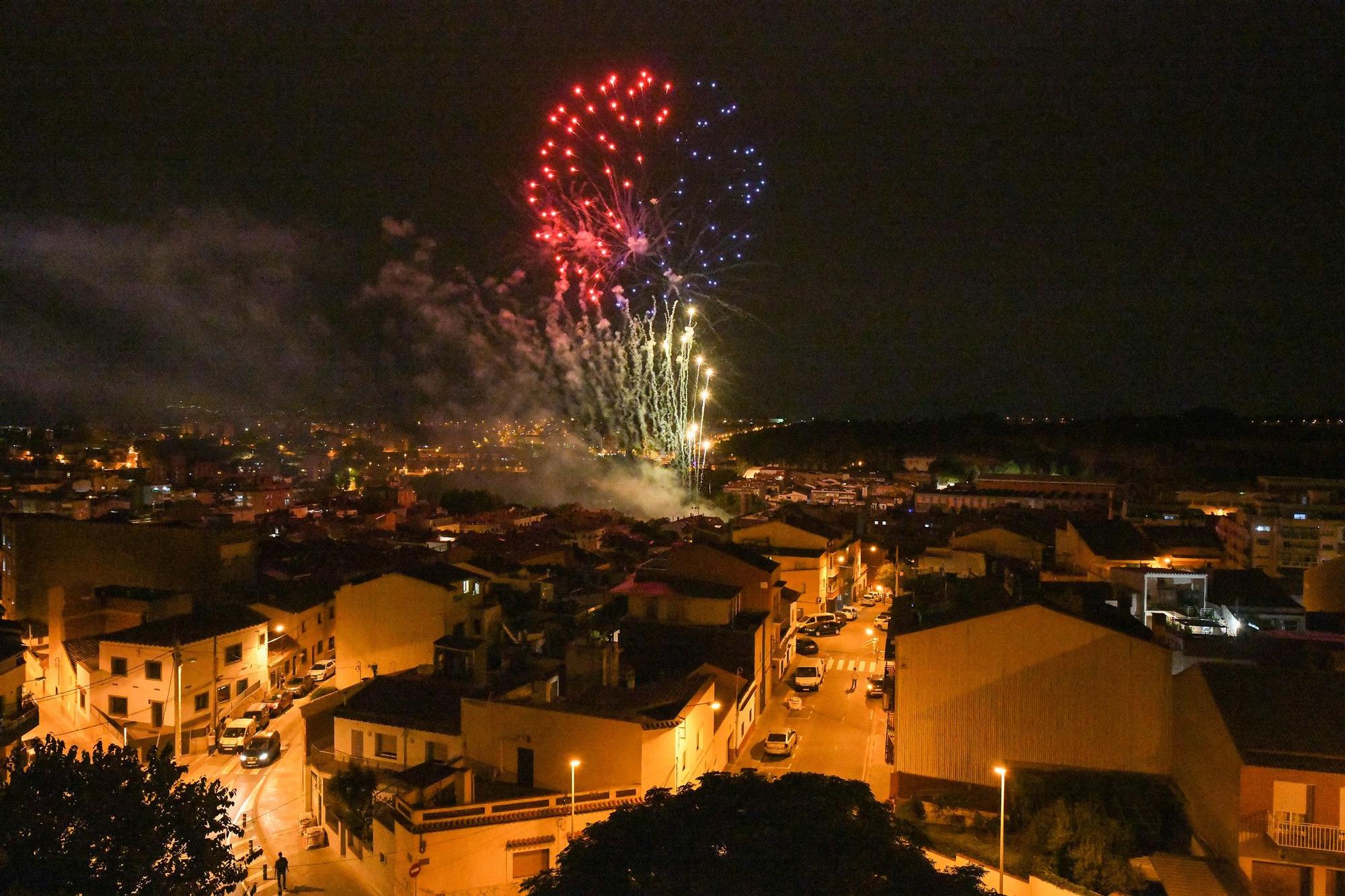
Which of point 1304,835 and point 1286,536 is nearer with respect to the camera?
point 1304,835

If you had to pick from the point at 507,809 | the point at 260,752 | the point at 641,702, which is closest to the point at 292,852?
the point at 260,752

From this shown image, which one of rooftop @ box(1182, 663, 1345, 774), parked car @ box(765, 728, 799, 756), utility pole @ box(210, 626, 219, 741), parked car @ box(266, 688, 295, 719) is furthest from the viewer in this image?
parked car @ box(266, 688, 295, 719)

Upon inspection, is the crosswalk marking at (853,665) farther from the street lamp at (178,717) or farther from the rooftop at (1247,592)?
the street lamp at (178,717)

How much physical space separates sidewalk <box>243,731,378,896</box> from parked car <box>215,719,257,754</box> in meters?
1.25

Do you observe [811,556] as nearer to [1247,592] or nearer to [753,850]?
[1247,592]

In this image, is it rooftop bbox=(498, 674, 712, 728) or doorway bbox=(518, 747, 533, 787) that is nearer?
rooftop bbox=(498, 674, 712, 728)

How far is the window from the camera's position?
8.74m

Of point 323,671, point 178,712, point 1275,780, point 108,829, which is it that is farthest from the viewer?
point 323,671

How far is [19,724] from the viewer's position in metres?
12.4

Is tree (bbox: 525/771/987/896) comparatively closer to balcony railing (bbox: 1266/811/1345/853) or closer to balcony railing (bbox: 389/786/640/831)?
balcony railing (bbox: 389/786/640/831)

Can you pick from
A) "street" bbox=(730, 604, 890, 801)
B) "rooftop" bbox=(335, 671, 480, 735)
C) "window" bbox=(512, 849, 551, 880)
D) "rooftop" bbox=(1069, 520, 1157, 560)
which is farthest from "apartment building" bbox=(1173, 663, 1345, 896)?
"rooftop" bbox=(1069, 520, 1157, 560)

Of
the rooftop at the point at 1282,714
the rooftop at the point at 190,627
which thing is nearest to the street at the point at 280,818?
the rooftop at the point at 190,627

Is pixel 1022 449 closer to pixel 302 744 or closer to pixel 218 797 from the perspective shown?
pixel 302 744

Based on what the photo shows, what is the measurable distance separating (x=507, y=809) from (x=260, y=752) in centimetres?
570
